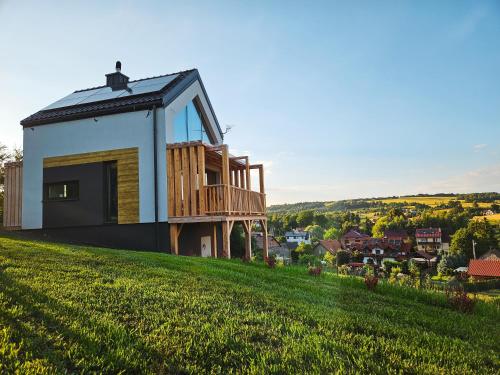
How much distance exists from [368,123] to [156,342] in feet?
32.7

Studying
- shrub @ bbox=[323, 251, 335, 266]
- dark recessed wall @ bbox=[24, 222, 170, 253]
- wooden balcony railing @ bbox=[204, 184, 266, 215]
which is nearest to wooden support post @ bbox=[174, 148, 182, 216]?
dark recessed wall @ bbox=[24, 222, 170, 253]

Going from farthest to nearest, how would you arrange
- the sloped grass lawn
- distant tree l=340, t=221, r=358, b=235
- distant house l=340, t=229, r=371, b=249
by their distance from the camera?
distant house l=340, t=229, r=371, b=249 → distant tree l=340, t=221, r=358, b=235 → the sloped grass lawn

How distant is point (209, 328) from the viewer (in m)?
3.27

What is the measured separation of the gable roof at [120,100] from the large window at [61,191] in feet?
7.41

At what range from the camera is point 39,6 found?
23.5 feet

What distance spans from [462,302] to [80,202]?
437 inches

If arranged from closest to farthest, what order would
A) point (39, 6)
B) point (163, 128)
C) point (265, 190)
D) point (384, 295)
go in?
point (384, 295) → point (39, 6) → point (163, 128) → point (265, 190)

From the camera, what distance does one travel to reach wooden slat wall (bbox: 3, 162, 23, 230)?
13.0 meters

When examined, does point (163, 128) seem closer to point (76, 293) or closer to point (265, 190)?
point (265, 190)

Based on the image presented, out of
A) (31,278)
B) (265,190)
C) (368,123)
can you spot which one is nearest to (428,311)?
(31,278)

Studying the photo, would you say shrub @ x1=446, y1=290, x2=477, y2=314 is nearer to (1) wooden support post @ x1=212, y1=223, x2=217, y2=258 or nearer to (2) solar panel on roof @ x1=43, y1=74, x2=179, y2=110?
(1) wooden support post @ x1=212, y1=223, x2=217, y2=258

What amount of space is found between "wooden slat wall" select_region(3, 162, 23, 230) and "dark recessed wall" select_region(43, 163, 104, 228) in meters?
1.66

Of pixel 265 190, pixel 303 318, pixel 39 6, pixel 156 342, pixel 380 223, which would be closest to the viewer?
pixel 156 342

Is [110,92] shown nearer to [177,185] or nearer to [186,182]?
[177,185]
